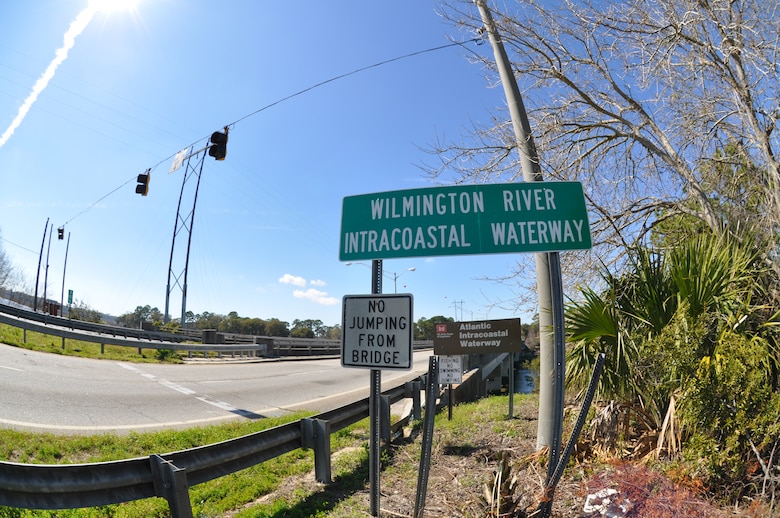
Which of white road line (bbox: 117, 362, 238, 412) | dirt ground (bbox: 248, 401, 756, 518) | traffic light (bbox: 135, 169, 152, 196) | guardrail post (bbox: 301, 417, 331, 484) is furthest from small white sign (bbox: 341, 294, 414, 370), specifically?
traffic light (bbox: 135, 169, 152, 196)

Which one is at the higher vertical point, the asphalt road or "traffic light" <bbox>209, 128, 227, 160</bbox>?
"traffic light" <bbox>209, 128, 227, 160</bbox>

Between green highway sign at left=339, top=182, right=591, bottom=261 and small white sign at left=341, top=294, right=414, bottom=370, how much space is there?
14.7 inches

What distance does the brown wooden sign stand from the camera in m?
9.06

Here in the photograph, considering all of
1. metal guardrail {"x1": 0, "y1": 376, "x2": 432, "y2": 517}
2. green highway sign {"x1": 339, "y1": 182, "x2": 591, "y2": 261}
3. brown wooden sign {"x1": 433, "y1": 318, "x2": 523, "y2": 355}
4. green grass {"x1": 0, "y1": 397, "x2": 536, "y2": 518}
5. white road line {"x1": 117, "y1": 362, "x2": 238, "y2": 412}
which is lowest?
white road line {"x1": 117, "y1": 362, "x2": 238, "y2": 412}

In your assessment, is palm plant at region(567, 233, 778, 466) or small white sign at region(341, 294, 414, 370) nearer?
small white sign at region(341, 294, 414, 370)

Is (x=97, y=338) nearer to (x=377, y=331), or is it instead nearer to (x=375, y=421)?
(x=375, y=421)

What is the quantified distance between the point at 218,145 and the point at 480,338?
7529 mm

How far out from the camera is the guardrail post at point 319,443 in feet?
15.9

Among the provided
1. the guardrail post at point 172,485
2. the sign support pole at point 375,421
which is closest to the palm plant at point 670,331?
the sign support pole at point 375,421

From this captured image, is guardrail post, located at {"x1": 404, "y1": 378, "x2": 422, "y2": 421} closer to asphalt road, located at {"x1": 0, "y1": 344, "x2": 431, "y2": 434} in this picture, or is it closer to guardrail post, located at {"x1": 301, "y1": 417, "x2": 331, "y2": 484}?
asphalt road, located at {"x1": 0, "y1": 344, "x2": 431, "y2": 434}

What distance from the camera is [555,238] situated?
3.36m

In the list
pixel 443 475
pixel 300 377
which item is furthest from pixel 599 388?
pixel 300 377

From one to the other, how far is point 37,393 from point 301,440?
675cm

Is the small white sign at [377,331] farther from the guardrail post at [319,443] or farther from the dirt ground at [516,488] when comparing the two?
the guardrail post at [319,443]
